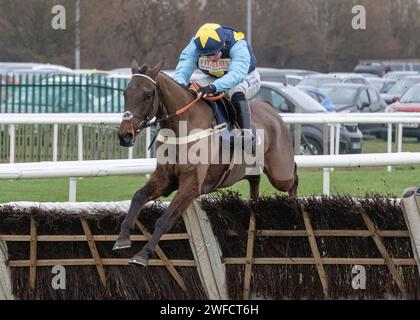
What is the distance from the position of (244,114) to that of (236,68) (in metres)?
0.38

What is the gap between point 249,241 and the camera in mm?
6637

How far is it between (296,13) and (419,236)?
98.4 feet

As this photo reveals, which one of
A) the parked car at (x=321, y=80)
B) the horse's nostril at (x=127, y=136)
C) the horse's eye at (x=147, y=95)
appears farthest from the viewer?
the parked car at (x=321, y=80)

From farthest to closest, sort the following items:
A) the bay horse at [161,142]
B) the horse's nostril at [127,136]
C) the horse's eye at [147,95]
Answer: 1. the horse's eye at [147,95]
2. the horse's nostril at [127,136]
3. the bay horse at [161,142]

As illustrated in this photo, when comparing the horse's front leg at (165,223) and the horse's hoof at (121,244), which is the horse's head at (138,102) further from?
the horse's hoof at (121,244)

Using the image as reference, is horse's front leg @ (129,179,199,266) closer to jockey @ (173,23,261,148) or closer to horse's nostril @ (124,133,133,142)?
horse's nostril @ (124,133,133,142)

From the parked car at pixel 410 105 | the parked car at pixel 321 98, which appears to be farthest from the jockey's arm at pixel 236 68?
the parked car at pixel 410 105

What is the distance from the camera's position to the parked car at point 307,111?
16.9m

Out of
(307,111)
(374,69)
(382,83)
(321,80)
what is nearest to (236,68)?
(307,111)

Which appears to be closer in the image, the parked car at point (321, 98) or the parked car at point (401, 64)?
the parked car at point (321, 98)

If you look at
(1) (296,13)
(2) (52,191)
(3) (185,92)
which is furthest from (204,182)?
(1) (296,13)

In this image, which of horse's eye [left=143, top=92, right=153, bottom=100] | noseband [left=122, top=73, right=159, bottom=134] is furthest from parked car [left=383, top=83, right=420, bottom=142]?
horse's eye [left=143, top=92, right=153, bottom=100]

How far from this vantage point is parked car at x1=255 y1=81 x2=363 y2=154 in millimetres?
16875

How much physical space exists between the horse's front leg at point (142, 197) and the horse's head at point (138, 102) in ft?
1.22
